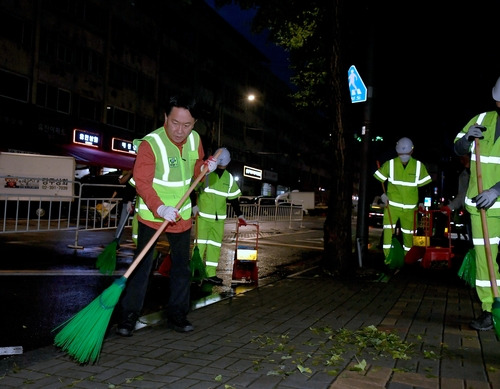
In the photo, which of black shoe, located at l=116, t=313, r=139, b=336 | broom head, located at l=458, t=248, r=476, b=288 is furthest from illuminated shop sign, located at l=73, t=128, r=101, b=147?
broom head, located at l=458, t=248, r=476, b=288

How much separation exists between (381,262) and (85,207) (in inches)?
264

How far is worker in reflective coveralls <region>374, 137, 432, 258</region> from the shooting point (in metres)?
8.48

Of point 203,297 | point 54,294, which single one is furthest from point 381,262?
point 54,294

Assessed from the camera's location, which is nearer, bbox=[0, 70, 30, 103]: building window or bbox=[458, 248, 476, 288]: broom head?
bbox=[458, 248, 476, 288]: broom head

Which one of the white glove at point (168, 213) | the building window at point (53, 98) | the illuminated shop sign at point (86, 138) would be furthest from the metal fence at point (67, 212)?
the illuminated shop sign at point (86, 138)

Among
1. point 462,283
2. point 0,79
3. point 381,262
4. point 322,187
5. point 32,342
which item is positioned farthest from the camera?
point 322,187

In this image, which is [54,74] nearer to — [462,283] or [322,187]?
[462,283]

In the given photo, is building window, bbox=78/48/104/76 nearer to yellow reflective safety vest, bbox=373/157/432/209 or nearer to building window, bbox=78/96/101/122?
building window, bbox=78/96/101/122

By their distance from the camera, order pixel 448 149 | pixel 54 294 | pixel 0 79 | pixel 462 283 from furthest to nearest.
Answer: pixel 0 79 → pixel 448 149 → pixel 462 283 → pixel 54 294

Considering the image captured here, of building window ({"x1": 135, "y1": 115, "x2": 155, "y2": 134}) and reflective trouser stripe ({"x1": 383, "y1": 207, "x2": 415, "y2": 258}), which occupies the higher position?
building window ({"x1": 135, "y1": 115, "x2": 155, "y2": 134})

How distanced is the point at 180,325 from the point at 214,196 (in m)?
2.69

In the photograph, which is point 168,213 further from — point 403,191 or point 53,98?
point 53,98

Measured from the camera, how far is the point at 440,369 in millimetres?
3490

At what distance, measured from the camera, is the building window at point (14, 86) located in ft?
79.3
